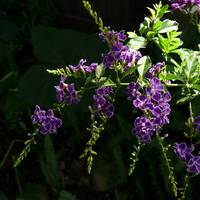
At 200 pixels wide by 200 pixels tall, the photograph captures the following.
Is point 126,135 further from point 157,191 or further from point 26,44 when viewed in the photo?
point 26,44

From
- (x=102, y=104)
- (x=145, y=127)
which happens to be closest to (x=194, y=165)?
(x=145, y=127)

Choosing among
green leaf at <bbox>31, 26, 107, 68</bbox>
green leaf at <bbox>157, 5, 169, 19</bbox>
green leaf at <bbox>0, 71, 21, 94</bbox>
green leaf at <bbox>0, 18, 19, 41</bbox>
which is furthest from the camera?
green leaf at <bbox>0, 18, 19, 41</bbox>

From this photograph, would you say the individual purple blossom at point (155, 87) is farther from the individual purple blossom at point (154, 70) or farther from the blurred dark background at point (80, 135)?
the blurred dark background at point (80, 135)

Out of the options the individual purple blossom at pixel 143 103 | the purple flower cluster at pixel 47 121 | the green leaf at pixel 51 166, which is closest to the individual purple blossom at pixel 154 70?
the individual purple blossom at pixel 143 103

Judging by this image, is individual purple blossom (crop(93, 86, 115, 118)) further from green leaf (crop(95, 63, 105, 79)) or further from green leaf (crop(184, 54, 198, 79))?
green leaf (crop(184, 54, 198, 79))

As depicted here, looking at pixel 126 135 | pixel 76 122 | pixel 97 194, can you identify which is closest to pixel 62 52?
pixel 76 122

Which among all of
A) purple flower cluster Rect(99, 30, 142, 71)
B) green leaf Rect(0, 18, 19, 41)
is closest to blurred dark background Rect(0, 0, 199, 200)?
green leaf Rect(0, 18, 19, 41)
